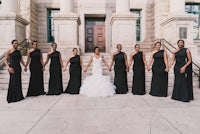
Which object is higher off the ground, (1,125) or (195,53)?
(195,53)

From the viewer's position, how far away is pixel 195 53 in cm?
1169

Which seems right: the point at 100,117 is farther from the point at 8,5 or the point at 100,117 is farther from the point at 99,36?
the point at 99,36

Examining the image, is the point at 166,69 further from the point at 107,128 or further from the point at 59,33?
the point at 59,33

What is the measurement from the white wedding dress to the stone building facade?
4434 mm

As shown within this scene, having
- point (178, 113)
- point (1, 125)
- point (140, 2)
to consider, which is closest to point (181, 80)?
point (178, 113)

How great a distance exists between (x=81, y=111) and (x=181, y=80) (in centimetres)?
326

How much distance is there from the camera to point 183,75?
6.61m

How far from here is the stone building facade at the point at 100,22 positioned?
39.3ft

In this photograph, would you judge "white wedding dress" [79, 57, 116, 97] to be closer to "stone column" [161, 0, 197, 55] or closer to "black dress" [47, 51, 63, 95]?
"black dress" [47, 51, 63, 95]

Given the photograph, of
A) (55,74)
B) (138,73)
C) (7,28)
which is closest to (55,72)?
(55,74)

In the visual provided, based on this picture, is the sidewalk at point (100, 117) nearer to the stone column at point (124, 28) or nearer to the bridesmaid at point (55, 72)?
the bridesmaid at point (55, 72)

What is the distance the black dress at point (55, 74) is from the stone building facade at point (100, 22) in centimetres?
414

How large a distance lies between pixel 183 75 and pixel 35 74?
4.75m

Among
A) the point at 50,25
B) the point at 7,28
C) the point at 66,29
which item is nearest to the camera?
the point at 7,28
